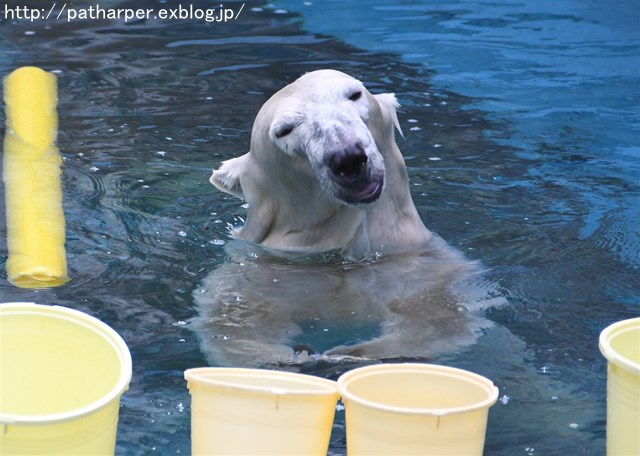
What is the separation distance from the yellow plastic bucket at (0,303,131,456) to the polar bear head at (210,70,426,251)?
151 cm

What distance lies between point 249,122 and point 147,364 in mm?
3159

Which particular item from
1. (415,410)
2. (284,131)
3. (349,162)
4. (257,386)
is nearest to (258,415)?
(257,386)

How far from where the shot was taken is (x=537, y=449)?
9.92 ft

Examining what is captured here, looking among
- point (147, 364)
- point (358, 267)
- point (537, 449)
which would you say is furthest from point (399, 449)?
point (358, 267)

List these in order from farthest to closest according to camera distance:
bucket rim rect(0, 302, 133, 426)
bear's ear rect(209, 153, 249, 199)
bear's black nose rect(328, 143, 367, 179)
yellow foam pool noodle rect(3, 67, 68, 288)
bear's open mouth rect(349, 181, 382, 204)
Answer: bear's ear rect(209, 153, 249, 199), yellow foam pool noodle rect(3, 67, 68, 288), bear's open mouth rect(349, 181, 382, 204), bear's black nose rect(328, 143, 367, 179), bucket rim rect(0, 302, 133, 426)

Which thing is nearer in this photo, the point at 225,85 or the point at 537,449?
the point at 537,449

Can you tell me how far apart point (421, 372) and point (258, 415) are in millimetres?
402

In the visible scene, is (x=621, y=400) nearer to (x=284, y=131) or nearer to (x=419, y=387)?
(x=419, y=387)

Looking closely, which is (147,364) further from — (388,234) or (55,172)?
(55,172)

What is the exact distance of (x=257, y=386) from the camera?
7.84ft

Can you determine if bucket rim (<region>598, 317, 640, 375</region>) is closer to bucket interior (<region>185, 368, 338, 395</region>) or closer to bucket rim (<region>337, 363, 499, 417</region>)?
bucket rim (<region>337, 363, 499, 417</region>)

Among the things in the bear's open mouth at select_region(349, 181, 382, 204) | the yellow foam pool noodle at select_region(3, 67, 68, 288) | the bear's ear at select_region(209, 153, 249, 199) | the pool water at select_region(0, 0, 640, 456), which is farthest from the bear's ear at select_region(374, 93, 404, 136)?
the yellow foam pool noodle at select_region(3, 67, 68, 288)

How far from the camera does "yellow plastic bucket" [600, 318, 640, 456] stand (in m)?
2.36

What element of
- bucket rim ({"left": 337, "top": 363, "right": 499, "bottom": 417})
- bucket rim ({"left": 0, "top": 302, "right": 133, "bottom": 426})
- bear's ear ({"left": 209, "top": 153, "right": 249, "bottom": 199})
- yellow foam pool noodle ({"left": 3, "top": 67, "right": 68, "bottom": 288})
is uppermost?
bucket rim ({"left": 0, "top": 302, "right": 133, "bottom": 426})
